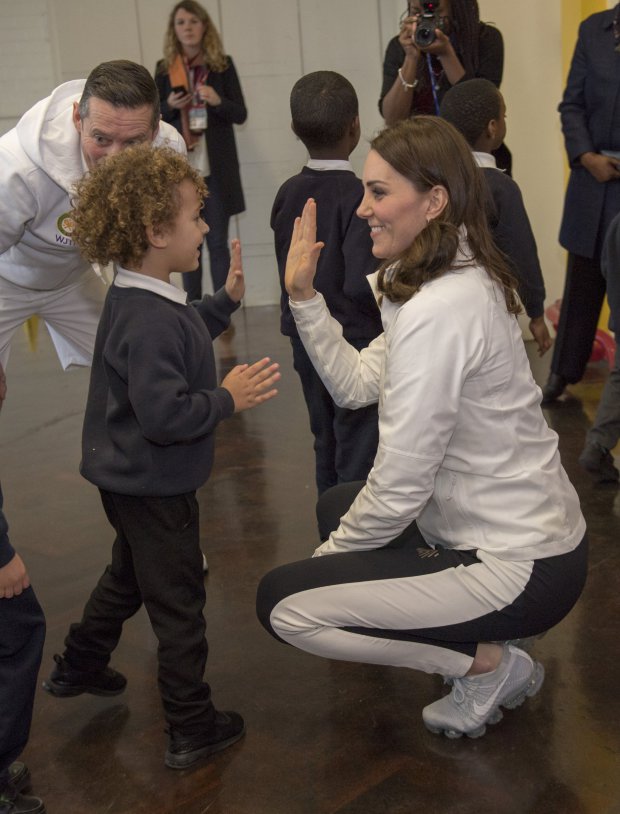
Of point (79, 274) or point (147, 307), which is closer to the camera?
point (147, 307)

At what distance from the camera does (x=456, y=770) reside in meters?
2.00

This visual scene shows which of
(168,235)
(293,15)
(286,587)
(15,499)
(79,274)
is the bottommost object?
(15,499)

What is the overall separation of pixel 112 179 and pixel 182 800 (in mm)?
1186

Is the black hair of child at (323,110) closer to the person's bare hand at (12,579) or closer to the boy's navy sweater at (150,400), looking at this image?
the boy's navy sweater at (150,400)

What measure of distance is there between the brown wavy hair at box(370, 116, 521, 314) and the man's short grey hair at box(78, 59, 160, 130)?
0.73 meters

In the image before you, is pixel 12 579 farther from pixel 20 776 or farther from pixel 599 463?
pixel 599 463

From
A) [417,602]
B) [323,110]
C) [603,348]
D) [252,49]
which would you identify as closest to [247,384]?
[417,602]

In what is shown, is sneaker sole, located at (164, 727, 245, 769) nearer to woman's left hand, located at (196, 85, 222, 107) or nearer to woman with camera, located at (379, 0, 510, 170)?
woman with camera, located at (379, 0, 510, 170)

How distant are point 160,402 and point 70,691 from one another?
32.8 inches

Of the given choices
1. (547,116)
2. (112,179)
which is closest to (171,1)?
(547,116)

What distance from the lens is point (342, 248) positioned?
263 cm

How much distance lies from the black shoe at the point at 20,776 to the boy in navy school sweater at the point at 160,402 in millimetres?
280

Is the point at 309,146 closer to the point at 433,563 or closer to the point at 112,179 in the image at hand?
the point at 112,179

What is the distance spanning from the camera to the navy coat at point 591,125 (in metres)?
3.89
